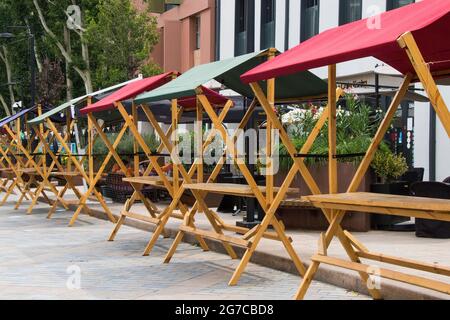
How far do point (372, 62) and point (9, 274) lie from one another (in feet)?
47.2

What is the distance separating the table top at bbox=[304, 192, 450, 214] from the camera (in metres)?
4.75

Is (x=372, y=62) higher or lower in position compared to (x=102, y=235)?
higher

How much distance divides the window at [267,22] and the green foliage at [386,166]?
15.9m

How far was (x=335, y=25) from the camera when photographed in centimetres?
2172

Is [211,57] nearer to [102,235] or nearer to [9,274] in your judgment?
[102,235]

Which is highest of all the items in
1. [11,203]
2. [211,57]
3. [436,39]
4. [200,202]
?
[211,57]

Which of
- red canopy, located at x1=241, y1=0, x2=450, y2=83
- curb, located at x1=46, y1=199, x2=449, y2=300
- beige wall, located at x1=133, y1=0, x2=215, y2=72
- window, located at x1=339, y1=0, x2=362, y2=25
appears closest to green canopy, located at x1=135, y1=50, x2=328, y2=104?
red canopy, located at x1=241, y1=0, x2=450, y2=83

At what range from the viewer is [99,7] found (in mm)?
25984

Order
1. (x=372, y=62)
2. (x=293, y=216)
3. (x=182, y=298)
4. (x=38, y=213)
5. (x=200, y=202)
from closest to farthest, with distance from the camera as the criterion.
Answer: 1. (x=182, y=298)
2. (x=200, y=202)
3. (x=293, y=216)
4. (x=38, y=213)
5. (x=372, y=62)

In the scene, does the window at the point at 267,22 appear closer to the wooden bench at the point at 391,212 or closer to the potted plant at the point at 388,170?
the potted plant at the point at 388,170

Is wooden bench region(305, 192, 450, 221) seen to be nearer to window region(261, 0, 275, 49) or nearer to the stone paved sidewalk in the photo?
the stone paved sidewalk

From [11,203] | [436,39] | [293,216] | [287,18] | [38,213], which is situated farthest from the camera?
[287,18]

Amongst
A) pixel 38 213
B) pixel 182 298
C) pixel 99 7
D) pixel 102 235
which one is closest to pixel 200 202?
pixel 182 298

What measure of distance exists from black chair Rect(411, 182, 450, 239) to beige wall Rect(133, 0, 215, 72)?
22891 millimetres
